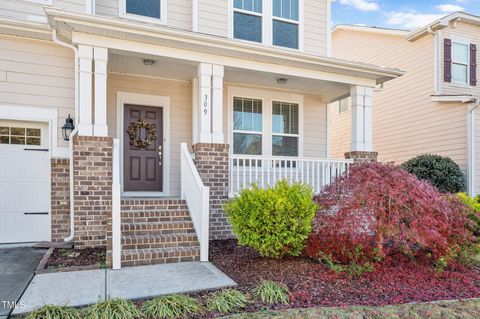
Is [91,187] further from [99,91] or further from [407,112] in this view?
[407,112]

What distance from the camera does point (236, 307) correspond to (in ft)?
11.3

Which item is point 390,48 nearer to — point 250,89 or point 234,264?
point 250,89

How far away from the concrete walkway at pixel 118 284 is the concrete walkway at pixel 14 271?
0.10 m

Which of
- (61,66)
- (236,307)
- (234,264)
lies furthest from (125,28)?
(236,307)

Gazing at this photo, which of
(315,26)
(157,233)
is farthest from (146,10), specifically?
(157,233)

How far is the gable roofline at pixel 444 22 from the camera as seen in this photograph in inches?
417

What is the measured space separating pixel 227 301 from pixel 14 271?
2988mm

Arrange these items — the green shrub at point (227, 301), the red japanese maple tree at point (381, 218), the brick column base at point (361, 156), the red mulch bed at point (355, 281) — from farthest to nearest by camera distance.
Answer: the brick column base at point (361, 156)
the red japanese maple tree at point (381, 218)
the red mulch bed at point (355, 281)
the green shrub at point (227, 301)

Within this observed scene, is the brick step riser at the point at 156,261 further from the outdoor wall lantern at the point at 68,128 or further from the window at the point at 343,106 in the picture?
the window at the point at 343,106

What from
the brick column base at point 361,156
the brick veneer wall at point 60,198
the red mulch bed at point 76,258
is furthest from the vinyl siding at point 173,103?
the brick column base at point 361,156

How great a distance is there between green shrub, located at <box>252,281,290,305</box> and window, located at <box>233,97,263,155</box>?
466cm

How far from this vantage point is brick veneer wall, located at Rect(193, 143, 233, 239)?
6.53 meters

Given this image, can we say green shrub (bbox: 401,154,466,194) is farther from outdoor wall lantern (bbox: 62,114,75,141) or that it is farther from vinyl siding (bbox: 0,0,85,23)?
vinyl siding (bbox: 0,0,85,23)

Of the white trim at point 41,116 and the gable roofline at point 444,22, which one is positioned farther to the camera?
the gable roofline at point 444,22
